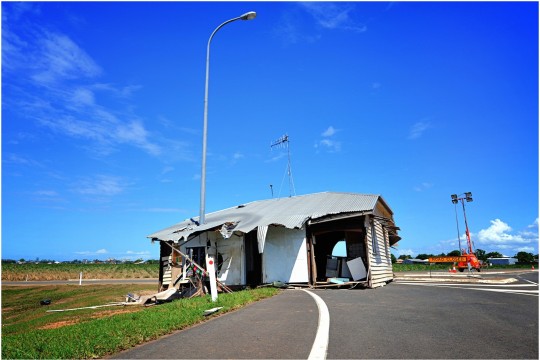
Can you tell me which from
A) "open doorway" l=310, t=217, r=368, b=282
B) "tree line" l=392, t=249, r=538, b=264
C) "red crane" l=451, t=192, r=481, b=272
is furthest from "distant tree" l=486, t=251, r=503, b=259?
"open doorway" l=310, t=217, r=368, b=282

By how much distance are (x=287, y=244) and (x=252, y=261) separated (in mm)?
2770

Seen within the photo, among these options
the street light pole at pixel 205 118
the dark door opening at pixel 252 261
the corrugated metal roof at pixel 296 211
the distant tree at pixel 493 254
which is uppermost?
the street light pole at pixel 205 118

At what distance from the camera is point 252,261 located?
19.0 metres

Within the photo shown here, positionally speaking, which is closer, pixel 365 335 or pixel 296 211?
pixel 365 335

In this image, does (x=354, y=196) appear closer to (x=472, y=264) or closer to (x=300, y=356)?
(x=300, y=356)

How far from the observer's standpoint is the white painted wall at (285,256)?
1697cm

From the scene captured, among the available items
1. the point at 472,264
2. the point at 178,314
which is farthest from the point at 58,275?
the point at 472,264

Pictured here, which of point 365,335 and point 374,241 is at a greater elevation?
point 374,241

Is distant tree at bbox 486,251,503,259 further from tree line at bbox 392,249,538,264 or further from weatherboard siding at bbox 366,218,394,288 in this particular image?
weatherboard siding at bbox 366,218,394,288

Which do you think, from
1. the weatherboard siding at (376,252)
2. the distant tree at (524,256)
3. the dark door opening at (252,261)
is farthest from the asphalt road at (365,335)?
the distant tree at (524,256)

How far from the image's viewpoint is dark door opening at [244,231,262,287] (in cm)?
1828

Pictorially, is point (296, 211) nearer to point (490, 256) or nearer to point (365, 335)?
point (365, 335)

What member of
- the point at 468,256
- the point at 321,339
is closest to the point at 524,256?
the point at 468,256

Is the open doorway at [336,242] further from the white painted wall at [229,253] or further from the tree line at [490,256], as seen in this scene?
the tree line at [490,256]
